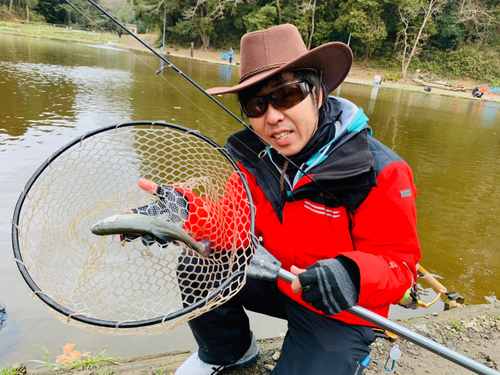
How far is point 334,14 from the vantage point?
34344 millimetres

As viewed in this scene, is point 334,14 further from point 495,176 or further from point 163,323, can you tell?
point 163,323

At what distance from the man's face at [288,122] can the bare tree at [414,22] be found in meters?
32.8

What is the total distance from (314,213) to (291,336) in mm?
646

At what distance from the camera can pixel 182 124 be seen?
7.64m

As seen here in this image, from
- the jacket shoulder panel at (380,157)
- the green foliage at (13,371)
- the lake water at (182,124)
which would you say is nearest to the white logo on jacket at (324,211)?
the jacket shoulder panel at (380,157)

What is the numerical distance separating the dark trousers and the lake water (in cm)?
70

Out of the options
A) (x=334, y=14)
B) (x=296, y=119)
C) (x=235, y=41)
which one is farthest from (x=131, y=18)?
(x=296, y=119)

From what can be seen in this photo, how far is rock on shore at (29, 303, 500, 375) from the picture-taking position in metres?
2.05

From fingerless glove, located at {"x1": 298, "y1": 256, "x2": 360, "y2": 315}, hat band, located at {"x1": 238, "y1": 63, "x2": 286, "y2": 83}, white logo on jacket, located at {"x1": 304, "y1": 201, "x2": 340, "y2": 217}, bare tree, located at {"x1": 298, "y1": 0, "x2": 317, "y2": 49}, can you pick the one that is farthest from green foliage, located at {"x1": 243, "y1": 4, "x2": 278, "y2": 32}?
fingerless glove, located at {"x1": 298, "y1": 256, "x2": 360, "y2": 315}

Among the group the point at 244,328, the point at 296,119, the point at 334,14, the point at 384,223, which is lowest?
the point at 244,328

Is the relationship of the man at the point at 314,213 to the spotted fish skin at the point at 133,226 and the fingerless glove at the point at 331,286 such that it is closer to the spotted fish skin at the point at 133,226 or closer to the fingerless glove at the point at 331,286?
the fingerless glove at the point at 331,286

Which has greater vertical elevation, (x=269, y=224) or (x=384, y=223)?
(x=384, y=223)

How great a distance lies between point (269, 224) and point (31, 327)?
1974 millimetres

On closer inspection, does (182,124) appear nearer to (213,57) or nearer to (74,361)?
(74,361)
